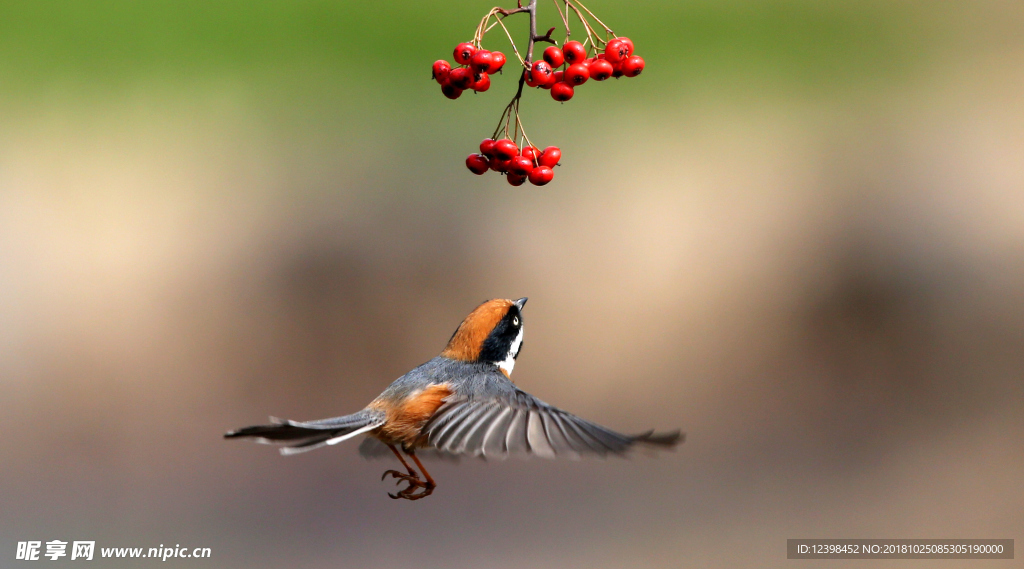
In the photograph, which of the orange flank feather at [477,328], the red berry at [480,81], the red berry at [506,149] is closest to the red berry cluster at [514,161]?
the red berry at [506,149]

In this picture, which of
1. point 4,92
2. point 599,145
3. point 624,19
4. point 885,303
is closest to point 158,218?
point 4,92

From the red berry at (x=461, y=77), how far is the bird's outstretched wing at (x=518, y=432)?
93cm

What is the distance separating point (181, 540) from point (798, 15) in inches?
256

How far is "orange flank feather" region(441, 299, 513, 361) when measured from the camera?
2.74 metres

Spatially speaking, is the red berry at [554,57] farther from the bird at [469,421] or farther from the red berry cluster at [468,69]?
the bird at [469,421]

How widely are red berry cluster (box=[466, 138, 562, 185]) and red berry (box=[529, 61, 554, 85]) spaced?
8.4 inches

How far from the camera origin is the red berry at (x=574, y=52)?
2.14 metres

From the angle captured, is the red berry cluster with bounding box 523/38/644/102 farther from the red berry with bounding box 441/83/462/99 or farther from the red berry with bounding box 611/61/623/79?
the red berry with bounding box 441/83/462/99

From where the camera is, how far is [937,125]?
703 centimetres

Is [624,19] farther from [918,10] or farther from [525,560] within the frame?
[525,560]

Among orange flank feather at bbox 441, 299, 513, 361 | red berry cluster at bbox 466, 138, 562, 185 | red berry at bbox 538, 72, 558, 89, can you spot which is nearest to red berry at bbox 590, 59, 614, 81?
red berry at bbox 538, 72, 558, 89

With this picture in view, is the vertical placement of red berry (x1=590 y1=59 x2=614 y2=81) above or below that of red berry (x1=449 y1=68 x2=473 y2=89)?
above

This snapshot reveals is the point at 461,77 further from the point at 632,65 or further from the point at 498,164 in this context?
the point at 632,65

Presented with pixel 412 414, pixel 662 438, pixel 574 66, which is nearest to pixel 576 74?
pixel 574 66
